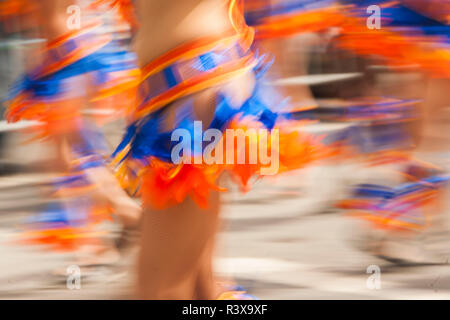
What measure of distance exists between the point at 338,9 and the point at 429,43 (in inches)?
25.0

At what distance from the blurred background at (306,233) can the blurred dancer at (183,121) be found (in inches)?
6.6

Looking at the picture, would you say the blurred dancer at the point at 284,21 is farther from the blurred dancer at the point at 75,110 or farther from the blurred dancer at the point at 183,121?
the blurred dancer at the point at 183,121

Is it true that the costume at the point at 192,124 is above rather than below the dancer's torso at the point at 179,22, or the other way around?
below

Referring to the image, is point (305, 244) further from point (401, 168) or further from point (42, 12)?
point (42, 12)

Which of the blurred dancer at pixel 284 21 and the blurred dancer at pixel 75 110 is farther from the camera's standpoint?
the blurred dancer at pixel 284 21

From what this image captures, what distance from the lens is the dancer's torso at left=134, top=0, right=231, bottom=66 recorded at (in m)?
2.05

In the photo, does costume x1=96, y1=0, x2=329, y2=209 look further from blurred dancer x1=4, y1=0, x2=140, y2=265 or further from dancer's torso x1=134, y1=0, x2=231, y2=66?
blurred dancer x1=4, y1=0, x2=140, y2=265

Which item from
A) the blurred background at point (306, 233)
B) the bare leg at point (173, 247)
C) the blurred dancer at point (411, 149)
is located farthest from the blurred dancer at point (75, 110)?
the blurred dancer at point (411, 149)

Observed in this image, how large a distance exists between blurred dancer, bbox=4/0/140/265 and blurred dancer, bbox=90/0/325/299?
658mm

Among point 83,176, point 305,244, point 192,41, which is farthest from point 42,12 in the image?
point 305,244

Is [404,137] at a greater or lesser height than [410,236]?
greater

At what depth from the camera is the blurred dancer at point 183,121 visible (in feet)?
6.68

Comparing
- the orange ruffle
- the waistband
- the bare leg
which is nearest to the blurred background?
the bare leg
